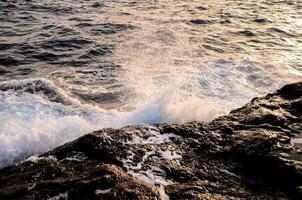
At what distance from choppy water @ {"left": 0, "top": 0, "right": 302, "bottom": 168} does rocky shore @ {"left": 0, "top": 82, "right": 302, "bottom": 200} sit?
6.25ft

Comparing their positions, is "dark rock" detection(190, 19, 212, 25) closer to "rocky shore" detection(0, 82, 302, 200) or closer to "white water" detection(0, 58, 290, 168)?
"white water" detection(0, 58, 290, 168)

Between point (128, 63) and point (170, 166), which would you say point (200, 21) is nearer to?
point (128, 63)

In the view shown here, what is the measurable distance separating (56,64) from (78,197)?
24.3 feet

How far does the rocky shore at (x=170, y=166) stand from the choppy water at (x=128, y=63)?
1.91 meters

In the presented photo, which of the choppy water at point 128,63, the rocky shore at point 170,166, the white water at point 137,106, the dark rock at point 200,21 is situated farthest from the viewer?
the dark rock at point 200,21

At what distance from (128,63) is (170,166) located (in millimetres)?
6583

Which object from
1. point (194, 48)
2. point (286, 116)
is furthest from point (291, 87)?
point (194, 48)

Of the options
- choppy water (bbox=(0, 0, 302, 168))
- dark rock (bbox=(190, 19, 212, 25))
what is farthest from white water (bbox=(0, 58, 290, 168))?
dark rock (bbox=(190, 19, 212, 25))

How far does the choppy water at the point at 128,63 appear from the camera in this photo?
7414 mm

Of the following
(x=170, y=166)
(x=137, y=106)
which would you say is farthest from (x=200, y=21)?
(x=170, y=166)

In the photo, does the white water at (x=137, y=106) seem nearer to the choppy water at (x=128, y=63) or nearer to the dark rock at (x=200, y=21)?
the choppy water at (x=128, y=63)

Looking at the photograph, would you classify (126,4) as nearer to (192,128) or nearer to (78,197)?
(192,128)

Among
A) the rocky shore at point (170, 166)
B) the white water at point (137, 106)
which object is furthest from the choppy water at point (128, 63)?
the rocky shore at point (170, 166)

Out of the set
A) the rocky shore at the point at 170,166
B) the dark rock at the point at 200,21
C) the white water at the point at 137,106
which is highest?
the rocky shore at the point at 170,166
